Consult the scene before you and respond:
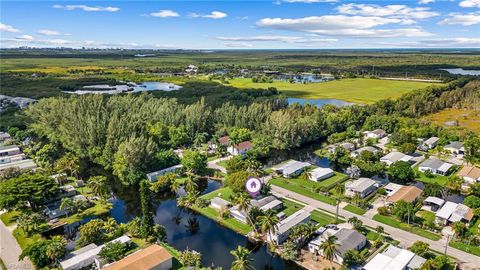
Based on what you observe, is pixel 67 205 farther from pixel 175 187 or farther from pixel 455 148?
pixel 455 148

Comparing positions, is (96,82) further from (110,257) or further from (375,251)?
(375,251)

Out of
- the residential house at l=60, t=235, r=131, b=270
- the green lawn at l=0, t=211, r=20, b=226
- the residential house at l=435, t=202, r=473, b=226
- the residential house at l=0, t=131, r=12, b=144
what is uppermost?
the residential house at l=0, t=131, r=12, b=144

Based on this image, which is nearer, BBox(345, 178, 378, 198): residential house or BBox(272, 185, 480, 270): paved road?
BBox(272, 185, 480, 270): paved road

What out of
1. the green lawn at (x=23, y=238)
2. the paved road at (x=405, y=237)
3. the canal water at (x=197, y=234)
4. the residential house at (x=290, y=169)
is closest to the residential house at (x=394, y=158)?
the residential house at (x=290, y=169)

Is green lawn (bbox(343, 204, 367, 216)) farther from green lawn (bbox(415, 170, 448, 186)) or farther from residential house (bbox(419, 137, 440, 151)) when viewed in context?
residential house (bbox(419, 137, 440, 151))

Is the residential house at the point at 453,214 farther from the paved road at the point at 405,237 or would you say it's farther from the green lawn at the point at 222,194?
the green lawn at the point at 222,194

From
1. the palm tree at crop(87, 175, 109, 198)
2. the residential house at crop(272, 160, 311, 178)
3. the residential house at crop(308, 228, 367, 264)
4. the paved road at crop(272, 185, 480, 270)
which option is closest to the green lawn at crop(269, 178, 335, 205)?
the paved road at crop(272, 185, 480, 270)
